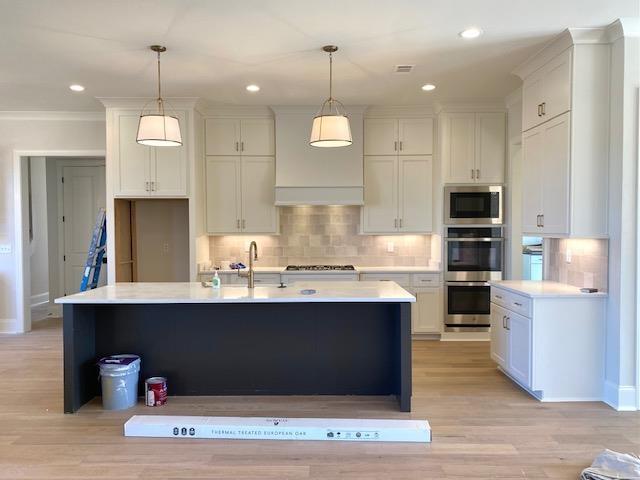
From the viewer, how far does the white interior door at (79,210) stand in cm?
712

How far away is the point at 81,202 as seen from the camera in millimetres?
7160

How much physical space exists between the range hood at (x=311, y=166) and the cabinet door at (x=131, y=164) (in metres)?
1.51

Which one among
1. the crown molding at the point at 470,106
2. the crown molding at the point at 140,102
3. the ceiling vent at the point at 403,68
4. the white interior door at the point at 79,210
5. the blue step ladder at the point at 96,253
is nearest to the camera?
the ceiling vent at the point at 403,68

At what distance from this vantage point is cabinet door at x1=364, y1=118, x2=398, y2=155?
18.9 feet

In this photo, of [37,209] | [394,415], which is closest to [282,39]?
[394,415]

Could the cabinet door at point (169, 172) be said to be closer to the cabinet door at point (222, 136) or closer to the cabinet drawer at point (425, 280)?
the cabinet door at point (222, 136)

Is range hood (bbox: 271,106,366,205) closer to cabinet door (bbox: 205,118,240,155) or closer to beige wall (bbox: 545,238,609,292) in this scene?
cabinet door (bbox: 205,118,240,155)

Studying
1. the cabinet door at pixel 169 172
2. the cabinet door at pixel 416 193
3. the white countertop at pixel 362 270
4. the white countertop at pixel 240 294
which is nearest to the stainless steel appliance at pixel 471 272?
the white countertop at pixel 362 270


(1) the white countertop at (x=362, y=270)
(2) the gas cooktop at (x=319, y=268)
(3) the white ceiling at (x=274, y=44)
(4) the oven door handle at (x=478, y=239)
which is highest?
(3) the white ceiling at (x=274, y=44)

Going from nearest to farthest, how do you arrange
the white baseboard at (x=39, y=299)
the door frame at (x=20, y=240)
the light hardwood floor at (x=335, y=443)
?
the light hardwood floor at (x=335, y=443) < the door frame at (x=20, y=240) < the white baseboard at (x=39, y=299)

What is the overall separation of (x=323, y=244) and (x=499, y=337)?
8.46 ft

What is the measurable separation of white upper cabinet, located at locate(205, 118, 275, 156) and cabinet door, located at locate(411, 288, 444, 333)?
99.1 inches

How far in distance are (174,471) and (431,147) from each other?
14.9 feet

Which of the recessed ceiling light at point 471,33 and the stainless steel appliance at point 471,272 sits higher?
the recessed ceiling light at point 471,33
